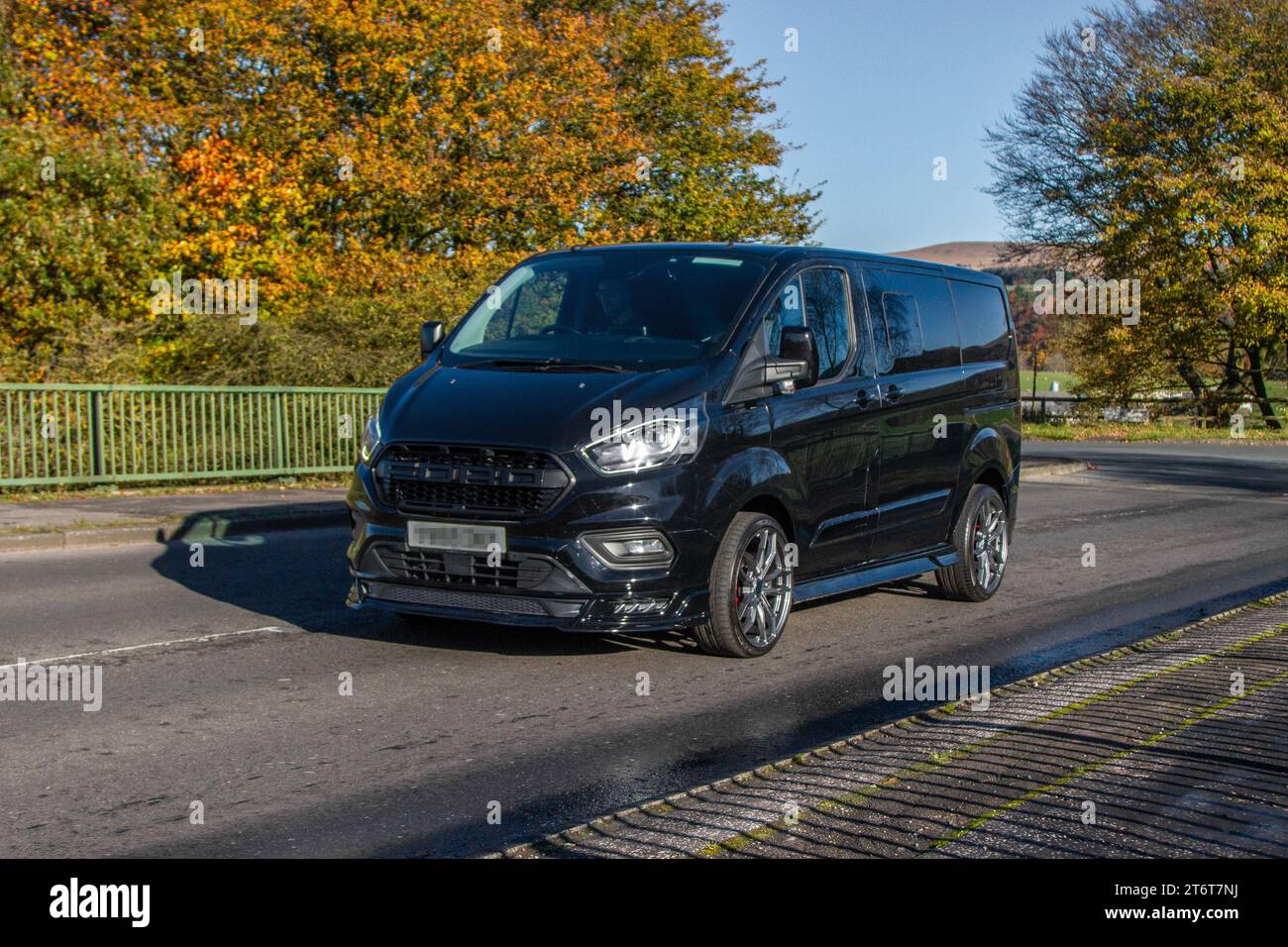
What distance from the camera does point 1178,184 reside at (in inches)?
1598

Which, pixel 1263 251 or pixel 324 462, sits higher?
pixel 1263 251

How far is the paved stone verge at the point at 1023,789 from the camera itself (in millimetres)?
4168

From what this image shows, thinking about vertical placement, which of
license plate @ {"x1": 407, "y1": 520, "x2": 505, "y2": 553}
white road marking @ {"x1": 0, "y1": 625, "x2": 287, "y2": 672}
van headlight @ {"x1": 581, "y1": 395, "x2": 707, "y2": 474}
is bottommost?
white road marking @ {"x1": 0, "y1": 625, "x2": 287, "y2": 672}

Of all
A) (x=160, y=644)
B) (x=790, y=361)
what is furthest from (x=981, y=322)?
(x=160, y=644)

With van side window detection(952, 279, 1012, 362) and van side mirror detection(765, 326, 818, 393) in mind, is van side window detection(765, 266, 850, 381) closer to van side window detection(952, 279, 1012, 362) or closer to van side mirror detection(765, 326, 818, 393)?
van side mirror detection(765, 326, 818, 393)

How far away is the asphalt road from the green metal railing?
4.32 meters

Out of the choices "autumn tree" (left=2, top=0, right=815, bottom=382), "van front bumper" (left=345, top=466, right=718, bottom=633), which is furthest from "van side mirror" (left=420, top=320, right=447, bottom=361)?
"autumn tree" (left=2, top=0, right=815, bottom=382)

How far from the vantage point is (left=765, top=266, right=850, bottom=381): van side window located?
322 inches
